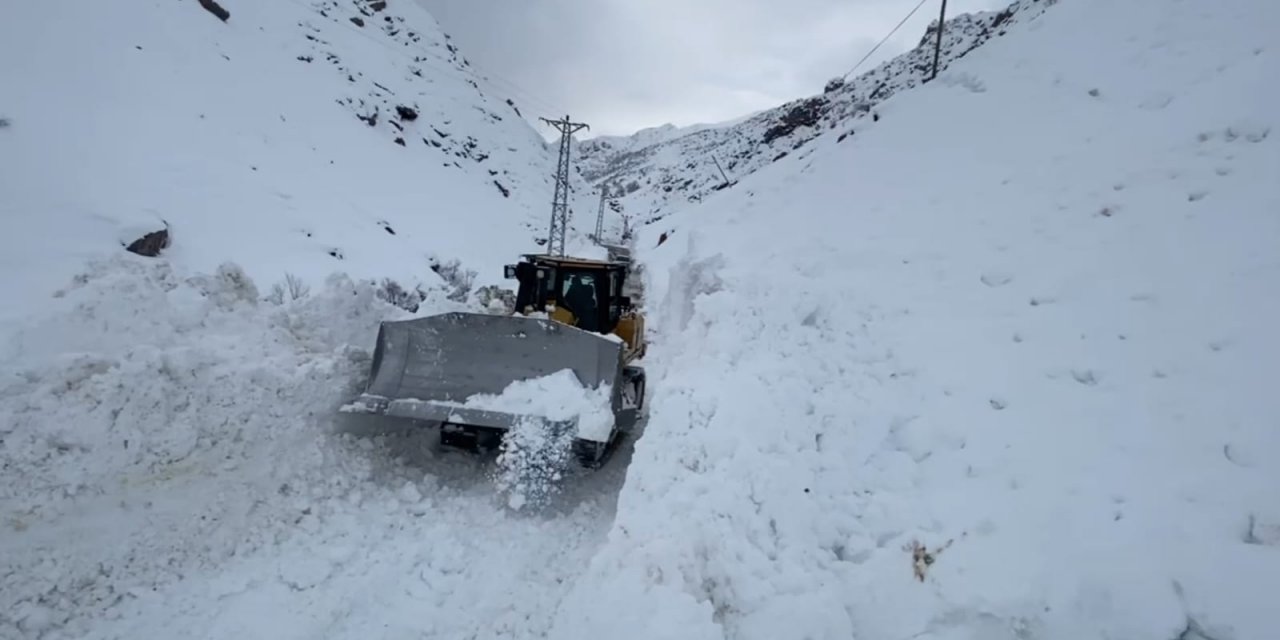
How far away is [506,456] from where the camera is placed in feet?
17.2

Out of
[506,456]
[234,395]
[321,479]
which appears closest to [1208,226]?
[506,456]

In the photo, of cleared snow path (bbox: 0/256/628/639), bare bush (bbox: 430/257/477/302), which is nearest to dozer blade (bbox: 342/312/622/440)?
cleared snow path (bbox: 0/256/628/639)

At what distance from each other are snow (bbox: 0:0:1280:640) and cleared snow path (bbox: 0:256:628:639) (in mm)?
21

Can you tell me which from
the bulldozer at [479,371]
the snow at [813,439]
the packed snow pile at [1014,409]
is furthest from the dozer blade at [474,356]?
the packed snow pile at [1014,409]

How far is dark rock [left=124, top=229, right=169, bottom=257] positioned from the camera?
11.1m

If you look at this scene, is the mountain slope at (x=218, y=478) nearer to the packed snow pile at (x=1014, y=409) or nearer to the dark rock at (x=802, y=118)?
the packed snow pile at (x=1014, y=409)

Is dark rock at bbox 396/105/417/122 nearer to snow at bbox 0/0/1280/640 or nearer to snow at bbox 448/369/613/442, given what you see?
snow at bbox 0/0/1280/640

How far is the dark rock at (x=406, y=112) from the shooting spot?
34844 mm

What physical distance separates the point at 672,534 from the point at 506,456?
6.68ft

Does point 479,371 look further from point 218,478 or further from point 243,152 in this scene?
point 243,152

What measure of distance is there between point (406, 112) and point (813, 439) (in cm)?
3616

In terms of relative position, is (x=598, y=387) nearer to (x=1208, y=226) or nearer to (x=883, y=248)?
(x=883, y=248)

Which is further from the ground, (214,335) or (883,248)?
(883,248)

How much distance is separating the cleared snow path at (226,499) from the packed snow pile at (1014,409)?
1053mm
